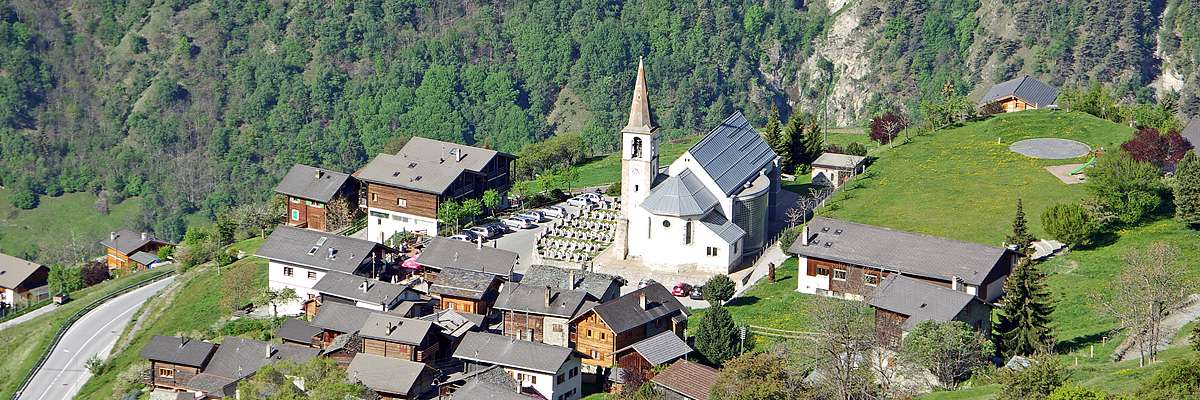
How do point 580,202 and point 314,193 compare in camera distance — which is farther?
point 314,193

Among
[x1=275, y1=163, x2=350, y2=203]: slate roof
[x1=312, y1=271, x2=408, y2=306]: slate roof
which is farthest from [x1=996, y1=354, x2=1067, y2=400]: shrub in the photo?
[x1=275, y1=163, x2=350, y2=203]: slate roof

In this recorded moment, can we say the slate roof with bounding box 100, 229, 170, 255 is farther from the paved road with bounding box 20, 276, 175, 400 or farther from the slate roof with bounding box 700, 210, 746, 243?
the slate roof with bounding box 700, 210, 746, 243

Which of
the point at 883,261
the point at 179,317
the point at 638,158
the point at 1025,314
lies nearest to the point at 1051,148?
the point at 883,261

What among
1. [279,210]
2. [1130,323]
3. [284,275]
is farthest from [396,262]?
[1130,323]

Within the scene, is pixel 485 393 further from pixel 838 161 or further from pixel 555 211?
pixel 838 161

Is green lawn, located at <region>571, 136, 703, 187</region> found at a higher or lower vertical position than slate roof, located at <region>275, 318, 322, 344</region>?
higher

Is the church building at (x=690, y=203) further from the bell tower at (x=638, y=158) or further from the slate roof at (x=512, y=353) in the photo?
the slate roof at (x=512, y=353)

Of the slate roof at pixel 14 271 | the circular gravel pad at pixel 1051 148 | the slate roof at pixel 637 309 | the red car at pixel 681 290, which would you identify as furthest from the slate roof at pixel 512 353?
the slate roof at pixel 14 271
